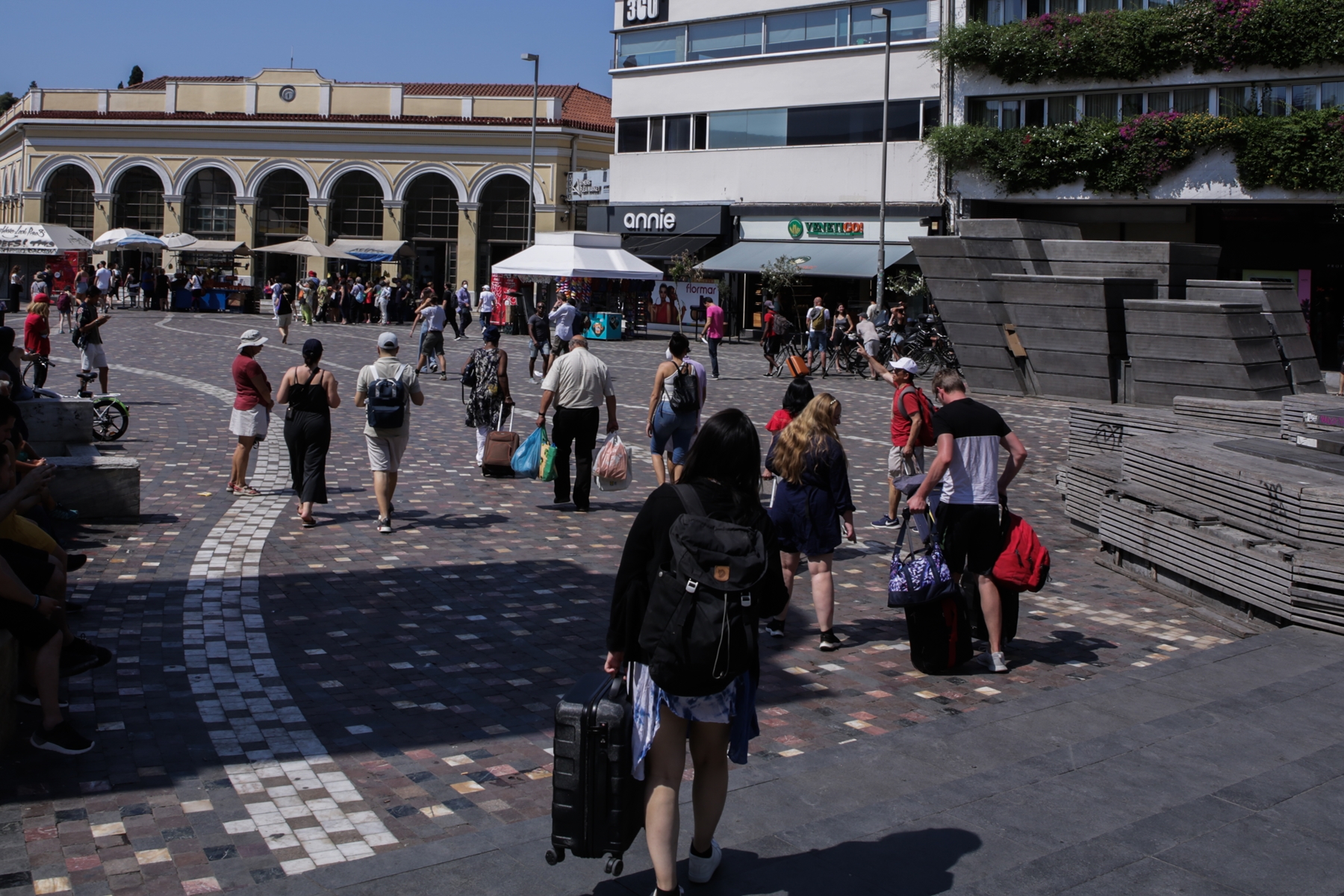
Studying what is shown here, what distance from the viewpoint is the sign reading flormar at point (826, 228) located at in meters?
38.5

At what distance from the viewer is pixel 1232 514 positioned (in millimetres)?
8742

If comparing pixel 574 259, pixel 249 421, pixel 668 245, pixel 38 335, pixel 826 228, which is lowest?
pixel 249 421

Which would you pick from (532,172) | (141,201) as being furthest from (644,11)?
(141,201)

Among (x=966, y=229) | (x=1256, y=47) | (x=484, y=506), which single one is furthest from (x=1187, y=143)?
(x=484, y=506)

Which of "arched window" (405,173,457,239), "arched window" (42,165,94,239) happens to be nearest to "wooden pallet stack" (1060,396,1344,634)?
"arched window" (405,173,457,239)

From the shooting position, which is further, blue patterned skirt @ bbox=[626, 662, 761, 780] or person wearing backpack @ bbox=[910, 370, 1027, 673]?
person wearing backpack @ bbox=[910, 370, 1027, 673]

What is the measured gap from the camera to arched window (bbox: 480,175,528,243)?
178ft

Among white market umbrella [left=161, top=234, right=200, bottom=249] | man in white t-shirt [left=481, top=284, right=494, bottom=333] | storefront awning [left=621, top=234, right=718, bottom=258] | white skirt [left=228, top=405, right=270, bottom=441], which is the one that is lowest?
white skirt [left=228, top=405, right=270, bottom=441]

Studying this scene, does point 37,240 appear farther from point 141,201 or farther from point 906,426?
point 906,426

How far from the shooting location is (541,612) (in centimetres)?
828

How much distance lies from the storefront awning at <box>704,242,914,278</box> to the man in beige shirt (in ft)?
84.6

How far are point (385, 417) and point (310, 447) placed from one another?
2.55ft

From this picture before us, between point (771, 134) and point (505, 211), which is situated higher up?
point (771, 134)

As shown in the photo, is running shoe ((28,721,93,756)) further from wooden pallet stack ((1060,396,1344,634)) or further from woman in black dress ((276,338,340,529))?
wooden pallet stack ((1060,396,1344,634))
